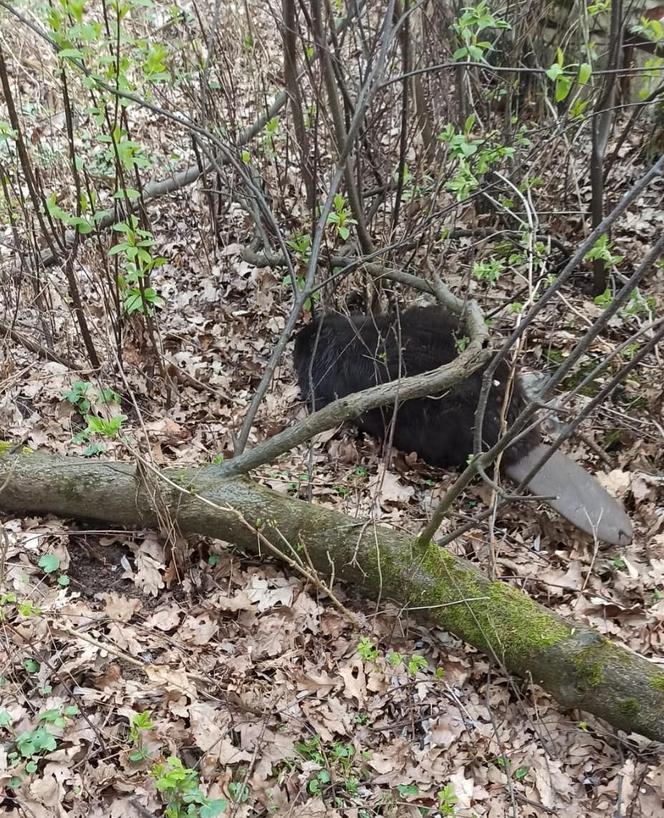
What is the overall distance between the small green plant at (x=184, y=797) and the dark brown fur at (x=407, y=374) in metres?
1.97

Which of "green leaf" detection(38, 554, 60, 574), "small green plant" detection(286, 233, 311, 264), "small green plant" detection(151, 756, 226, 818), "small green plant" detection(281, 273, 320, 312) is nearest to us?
"small green plant" detection(151, 756, 226, 818)

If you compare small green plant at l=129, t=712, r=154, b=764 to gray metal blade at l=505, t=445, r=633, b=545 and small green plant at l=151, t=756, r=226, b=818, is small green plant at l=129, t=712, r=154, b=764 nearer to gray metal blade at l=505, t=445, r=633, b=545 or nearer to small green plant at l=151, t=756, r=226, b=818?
small green plant at l=151, t=756, r=226, b=818

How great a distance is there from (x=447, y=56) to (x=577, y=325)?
6.87 ft

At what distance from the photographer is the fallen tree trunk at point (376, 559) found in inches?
102

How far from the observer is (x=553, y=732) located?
2.73m

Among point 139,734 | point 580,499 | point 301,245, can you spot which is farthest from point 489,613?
point 301,245

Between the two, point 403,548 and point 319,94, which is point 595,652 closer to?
point 403,548

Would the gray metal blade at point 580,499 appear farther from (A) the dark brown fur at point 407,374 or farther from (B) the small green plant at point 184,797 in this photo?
(B) the small green plant at point 184,797

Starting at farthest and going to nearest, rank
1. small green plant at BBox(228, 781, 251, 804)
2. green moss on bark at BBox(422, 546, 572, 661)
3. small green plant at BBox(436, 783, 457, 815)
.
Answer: green moss on bark at BBox(422, 546, 572, 661), small green plant at BBox(228, 781, 251, 804), small green plant at BBox(436, 783, 457, 815)

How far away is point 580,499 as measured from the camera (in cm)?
336

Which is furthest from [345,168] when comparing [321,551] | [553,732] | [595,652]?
[553,732]

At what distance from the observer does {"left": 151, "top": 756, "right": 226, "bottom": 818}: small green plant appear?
2.19 metres

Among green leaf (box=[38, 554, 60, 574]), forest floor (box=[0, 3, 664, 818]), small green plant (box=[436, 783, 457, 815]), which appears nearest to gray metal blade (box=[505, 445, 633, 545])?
forest floor (box=[0, 3, 664, 818])

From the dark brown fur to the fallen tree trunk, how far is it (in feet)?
2.64
